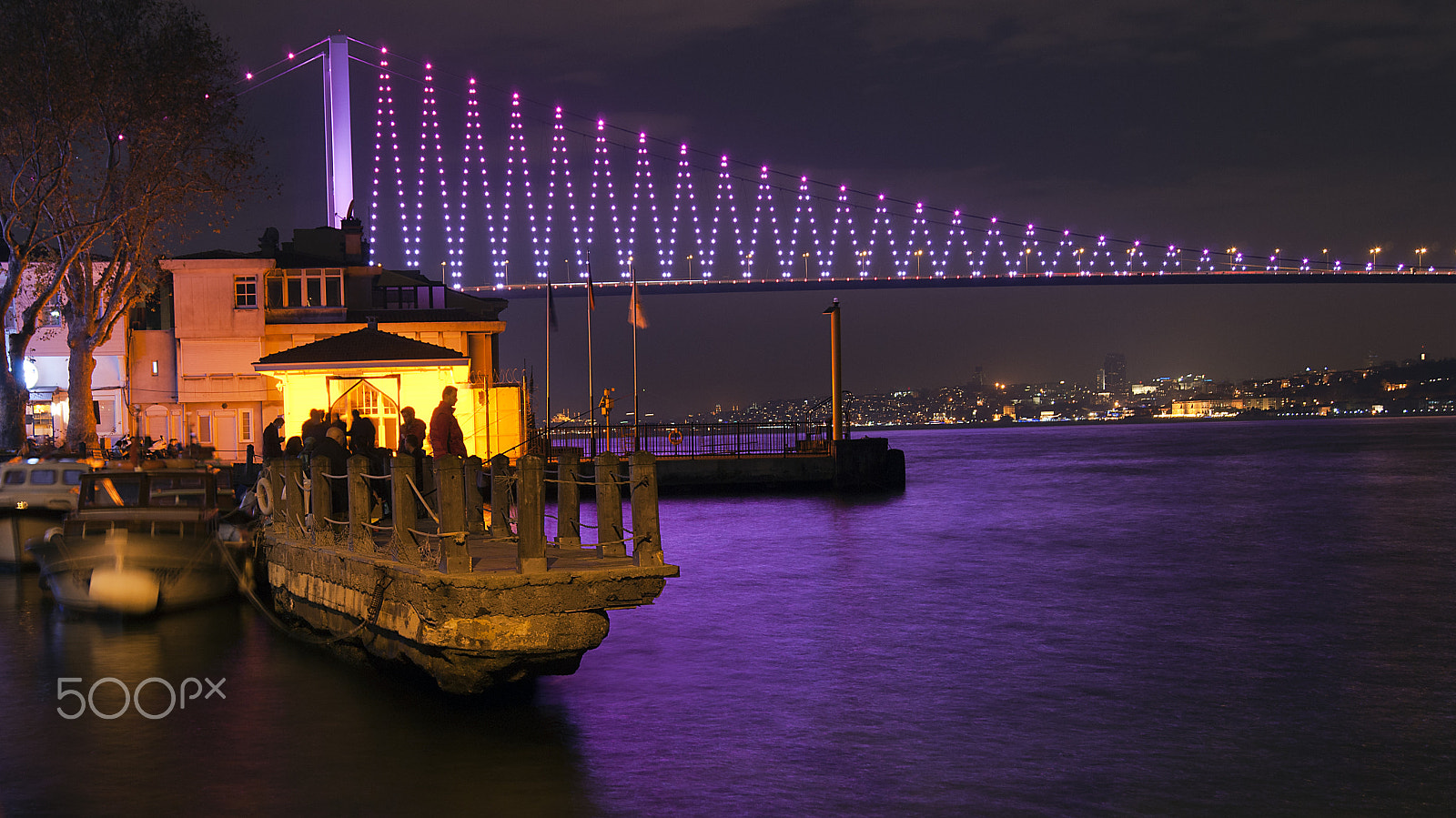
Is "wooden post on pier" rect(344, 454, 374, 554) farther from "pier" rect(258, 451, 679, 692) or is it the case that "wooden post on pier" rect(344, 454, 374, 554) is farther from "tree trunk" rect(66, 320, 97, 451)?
"tree trunk" rect(66, 320, 97, 451)

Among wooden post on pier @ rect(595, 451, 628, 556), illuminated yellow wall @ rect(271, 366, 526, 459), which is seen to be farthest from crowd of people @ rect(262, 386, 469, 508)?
illuminated yellow wall @ rect(271, 366, 526, 459)

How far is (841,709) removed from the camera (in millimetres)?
11781

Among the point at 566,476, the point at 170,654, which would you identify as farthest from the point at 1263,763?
the point at 170,654

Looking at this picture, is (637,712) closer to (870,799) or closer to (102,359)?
(870,799)

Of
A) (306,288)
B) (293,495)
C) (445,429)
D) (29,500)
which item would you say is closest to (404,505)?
(445,429)

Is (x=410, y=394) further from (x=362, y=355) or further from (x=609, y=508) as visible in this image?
(x=609, y=508)

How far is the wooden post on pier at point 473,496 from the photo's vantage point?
12703 mm

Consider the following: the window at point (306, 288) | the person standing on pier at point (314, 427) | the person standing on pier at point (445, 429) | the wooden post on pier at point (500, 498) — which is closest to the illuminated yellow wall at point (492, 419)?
the window at point (306, 288)

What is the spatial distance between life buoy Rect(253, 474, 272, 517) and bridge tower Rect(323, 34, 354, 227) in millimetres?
45739

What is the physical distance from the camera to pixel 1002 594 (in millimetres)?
20078

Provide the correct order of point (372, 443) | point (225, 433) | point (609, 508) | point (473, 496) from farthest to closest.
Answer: point (225, 433)
point (372, 443)
point (473, 496)
point (609, 508)

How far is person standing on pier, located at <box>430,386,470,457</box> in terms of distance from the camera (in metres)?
14.3

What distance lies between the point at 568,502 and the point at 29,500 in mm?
13699

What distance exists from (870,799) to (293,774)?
455 centimetres
